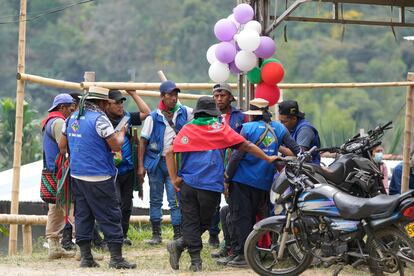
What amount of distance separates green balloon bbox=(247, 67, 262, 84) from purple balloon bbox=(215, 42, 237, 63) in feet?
0.87

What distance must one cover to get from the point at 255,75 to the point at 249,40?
46cm

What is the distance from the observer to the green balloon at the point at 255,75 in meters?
11.2

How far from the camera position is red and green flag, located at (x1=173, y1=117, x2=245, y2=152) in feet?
31.1

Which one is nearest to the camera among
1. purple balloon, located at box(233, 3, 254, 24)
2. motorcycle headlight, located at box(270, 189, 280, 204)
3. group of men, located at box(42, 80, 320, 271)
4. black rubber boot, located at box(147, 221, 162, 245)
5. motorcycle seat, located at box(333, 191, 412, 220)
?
motorcycle seat, located at box(333, 191, 412, 220)

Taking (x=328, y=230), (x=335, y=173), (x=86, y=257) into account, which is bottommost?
(x=86, y=257)

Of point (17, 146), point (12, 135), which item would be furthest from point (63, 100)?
point (12, 135)

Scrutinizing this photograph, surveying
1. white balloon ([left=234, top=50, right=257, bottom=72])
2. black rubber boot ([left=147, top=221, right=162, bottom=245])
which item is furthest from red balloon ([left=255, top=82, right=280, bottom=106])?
black rubber boot ([left=147, top=221, right=162, bottom=245])

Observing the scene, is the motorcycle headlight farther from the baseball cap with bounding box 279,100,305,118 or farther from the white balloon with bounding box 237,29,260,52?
the white balloon with bounding box 237,29,260,52

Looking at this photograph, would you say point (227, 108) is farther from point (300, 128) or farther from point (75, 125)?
point (75, 125)

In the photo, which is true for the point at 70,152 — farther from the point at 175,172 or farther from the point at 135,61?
the point at 135,61

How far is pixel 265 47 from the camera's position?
11.1 metres

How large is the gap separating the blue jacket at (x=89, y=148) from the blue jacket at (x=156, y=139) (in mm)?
1567

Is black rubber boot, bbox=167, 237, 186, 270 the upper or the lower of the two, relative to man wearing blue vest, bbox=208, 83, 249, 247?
lower

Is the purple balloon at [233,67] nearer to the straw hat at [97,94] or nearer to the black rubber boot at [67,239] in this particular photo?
the straw hat at [97,94]
